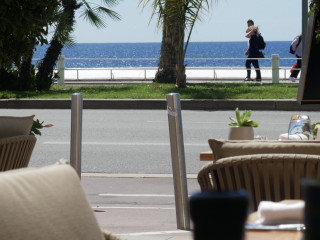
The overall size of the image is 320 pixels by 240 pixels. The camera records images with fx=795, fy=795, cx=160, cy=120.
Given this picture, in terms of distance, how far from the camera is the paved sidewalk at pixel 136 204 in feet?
19.4

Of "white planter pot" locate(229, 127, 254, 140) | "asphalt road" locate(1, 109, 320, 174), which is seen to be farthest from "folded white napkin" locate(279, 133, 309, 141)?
"asphalt road" locate(1, 109, 320, 174)

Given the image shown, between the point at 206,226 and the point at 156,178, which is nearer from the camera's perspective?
the point at 206,226

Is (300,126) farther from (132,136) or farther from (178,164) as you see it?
(132,136)

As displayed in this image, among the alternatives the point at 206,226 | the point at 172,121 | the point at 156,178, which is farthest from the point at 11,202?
the point at 156,178

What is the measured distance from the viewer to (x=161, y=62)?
21.1 m

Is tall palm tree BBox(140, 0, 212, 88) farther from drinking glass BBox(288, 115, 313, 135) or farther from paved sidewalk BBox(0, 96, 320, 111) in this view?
drinking glass BBox(288, 115, 313, 135)

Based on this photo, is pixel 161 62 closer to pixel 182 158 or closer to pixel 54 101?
pixel 54 101

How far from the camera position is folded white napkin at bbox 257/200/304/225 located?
2.61 m

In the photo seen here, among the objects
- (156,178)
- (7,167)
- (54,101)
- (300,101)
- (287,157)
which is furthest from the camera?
(54,101)

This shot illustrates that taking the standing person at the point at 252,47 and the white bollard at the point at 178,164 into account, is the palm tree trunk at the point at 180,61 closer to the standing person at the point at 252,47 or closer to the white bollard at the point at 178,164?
the standing person at the point at 252,47

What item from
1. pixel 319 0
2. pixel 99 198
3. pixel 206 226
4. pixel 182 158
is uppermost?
pixel 319 0

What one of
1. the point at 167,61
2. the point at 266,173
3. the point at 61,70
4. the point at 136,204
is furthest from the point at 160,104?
the point at 266,173

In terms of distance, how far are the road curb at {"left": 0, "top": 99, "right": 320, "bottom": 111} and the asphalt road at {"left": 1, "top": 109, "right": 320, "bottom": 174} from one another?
36cm

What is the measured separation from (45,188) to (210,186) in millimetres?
1613
